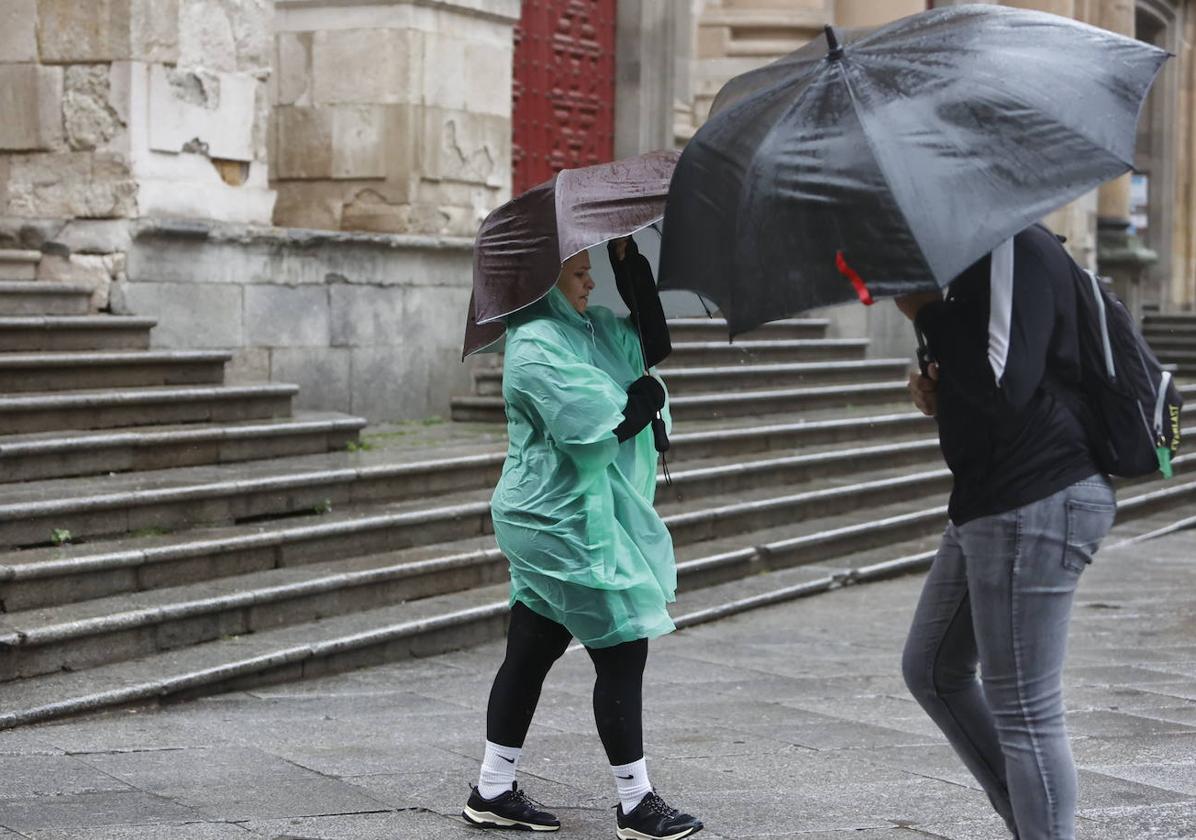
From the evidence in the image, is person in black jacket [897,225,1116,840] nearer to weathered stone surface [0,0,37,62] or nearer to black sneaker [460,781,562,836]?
black sneaker [460,781,562,836]

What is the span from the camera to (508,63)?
11977mm

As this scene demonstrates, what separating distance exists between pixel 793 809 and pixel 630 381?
1305 millimetres

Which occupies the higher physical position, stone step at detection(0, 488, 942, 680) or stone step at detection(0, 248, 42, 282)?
stone step at detection(0, 248, 42, 282)

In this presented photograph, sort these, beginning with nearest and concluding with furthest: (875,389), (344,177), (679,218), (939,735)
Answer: (679,218) → (939,735) → (344,177) → (875,389)

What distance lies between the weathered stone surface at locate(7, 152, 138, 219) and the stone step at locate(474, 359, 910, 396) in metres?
2.70

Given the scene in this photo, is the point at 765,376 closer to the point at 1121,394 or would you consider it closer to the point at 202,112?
the point at 202,112

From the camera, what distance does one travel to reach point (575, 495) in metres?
4.80

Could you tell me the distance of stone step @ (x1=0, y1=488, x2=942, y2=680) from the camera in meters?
6.46

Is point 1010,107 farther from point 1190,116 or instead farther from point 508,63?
point 1190,116

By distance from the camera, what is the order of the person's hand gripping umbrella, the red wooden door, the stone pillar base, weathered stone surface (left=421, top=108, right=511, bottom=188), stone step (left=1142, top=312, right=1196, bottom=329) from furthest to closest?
stone step (left=1142, top=312, right=1196, bottom=329) < the stone pillar base < the red wooden door < weathered stone surface (left=421, top=108, right=511, bottom=188) < the person's hand gripping umbrella

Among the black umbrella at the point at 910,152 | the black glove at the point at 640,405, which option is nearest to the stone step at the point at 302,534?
the black glove at the point at 640,405

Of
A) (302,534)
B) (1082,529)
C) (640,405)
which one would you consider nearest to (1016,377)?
(1082,529)

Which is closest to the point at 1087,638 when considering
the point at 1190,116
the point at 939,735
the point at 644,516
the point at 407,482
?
the point at 939,735

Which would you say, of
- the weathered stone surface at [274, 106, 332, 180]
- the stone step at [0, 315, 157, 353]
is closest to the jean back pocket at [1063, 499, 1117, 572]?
the stone step at [0, 315, 157, 353]
